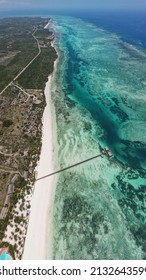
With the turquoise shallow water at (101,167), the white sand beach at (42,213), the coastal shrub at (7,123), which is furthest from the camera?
the coastal shrub at (7,123)

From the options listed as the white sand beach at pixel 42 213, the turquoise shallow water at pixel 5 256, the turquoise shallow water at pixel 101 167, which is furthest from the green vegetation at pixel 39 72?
the turquoise shallow water at pixel 5 256

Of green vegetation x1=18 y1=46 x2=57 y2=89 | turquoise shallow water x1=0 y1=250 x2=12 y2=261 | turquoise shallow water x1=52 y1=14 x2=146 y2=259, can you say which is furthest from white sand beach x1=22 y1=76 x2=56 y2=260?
green vegetation x1=18 y1=46 x2=57 y2=89

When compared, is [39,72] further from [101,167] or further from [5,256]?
[5,256]

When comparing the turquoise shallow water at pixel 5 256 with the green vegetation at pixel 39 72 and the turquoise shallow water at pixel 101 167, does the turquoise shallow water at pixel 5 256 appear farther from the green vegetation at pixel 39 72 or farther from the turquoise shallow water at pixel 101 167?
the green vegetation at pixel 39 72

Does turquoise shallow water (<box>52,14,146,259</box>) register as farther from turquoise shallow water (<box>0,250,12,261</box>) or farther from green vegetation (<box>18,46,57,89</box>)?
turquoise shallow water (<box>0,250,12,261</box>)

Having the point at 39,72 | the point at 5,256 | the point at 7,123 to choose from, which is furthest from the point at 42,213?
the point at 39,72
